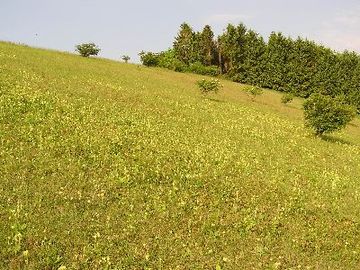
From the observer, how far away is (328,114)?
31.9m

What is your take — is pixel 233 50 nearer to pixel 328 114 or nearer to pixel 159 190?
pixel 328 114

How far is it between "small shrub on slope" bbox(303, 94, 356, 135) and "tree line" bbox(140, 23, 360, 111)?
3748 centimetres

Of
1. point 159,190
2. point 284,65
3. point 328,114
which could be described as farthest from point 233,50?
point 159,190

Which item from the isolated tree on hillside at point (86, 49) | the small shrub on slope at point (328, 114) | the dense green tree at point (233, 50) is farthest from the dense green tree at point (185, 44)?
the small shrub on slope at point (328, 114)

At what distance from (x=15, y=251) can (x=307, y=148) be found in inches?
833

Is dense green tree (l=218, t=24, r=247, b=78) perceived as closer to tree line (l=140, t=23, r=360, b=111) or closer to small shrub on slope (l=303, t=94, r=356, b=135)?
tree line (l=140, t=23, r=360, b=111)

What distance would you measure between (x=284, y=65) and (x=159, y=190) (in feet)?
196

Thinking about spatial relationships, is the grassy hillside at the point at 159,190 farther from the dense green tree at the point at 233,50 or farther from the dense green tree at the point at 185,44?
the dense green tree at the point at 185,44

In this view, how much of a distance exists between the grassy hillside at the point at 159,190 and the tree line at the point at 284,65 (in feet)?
134

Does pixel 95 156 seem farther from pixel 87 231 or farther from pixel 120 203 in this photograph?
pixel 87 231

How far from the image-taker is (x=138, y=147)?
21.1 m

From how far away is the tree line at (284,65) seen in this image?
2753 inches

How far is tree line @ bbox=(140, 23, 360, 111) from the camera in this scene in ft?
229

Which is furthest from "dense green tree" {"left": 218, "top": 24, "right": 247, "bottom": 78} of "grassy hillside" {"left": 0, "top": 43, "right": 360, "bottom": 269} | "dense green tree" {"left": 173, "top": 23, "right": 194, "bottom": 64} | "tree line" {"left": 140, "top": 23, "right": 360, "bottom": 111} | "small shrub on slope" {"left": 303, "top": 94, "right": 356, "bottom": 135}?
"grassy hillside" {"left": 0, "top": 43, "right": 360, "bottom": 269}
